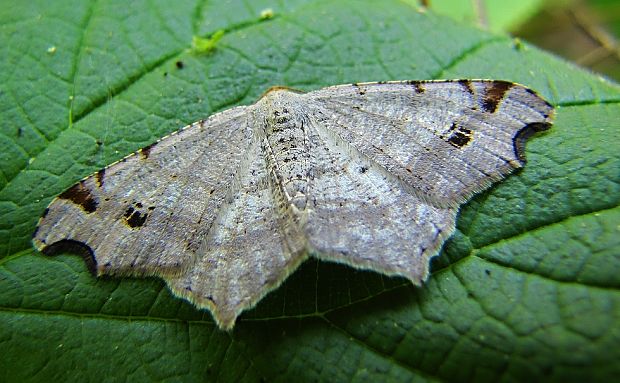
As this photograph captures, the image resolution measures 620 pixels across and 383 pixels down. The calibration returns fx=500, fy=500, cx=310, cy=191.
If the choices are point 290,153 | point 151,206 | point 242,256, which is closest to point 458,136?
point 290,153

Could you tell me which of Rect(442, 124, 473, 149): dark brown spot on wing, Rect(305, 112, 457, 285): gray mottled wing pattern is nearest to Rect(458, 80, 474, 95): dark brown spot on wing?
Rect(442, 124, 473, 149): dark brown spot on wing

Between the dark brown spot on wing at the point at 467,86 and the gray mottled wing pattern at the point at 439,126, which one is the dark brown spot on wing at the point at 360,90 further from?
the dark brown spot on wing at the point at 467,86

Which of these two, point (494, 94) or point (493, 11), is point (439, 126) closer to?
point (494, 94)

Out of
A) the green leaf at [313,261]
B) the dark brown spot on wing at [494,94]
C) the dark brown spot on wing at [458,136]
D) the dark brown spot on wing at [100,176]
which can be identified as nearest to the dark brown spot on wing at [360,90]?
the green leaf at [313,261]

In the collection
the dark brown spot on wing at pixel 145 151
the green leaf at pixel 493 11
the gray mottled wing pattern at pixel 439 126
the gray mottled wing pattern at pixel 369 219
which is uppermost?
the green leaf at pixel 493 11

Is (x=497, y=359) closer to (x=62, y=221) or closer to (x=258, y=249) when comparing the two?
(x=258, y=249)
